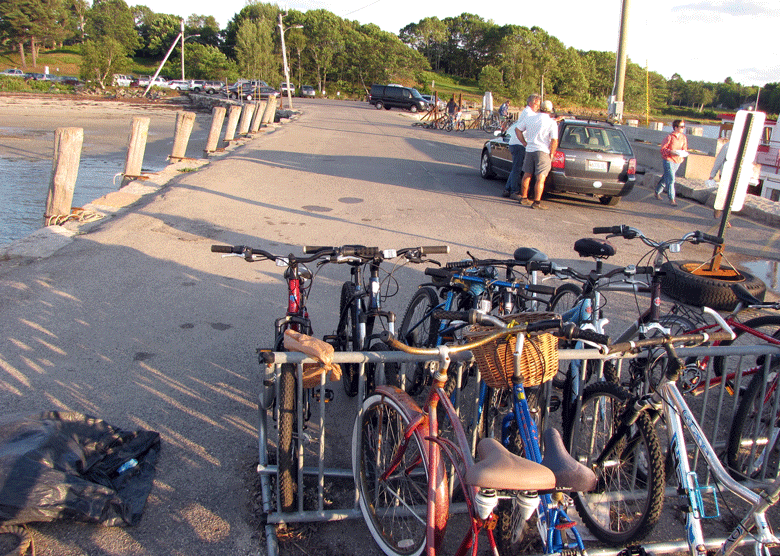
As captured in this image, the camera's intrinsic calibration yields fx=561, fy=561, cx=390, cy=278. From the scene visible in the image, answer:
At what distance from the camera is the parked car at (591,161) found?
1155 centimetres

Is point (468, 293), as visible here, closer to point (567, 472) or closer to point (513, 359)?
point (513, 359)

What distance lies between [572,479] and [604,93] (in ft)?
291

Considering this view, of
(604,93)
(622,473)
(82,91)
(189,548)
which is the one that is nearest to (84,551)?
(189,548)

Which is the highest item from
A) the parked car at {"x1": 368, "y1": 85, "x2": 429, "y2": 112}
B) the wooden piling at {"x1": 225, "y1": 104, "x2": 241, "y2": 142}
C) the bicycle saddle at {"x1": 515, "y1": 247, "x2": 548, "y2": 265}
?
the parked car at {"x1": 368, "y1": 85, "x2": 429, "y2": 112}

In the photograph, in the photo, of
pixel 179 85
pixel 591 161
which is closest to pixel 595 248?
pixel 591 161

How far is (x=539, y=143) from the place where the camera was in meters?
11.1

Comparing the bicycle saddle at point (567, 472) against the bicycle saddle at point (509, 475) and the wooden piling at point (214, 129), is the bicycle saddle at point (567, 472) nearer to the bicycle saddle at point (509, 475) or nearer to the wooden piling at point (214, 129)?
the bicycle saddle at point (509, 475)

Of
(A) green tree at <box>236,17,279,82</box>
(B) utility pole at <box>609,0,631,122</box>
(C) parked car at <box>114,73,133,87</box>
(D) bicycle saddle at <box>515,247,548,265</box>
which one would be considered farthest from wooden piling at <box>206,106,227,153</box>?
(C) parked car at <box>114,73,133,87</box>

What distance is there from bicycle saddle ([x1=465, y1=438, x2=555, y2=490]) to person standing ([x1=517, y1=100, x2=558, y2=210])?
9.91 meters

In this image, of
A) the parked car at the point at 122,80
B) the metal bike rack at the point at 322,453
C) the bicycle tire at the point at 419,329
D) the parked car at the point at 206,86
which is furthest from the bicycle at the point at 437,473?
the parked car at the point at 122,80

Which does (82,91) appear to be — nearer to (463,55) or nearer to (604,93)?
(604,93)

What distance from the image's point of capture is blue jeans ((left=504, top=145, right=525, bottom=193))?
12.2 meters

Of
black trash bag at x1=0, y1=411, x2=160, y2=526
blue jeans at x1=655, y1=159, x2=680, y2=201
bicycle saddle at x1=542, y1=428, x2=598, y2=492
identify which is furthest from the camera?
blue jeans at x1=655, y1=159, x2=680, y2=201

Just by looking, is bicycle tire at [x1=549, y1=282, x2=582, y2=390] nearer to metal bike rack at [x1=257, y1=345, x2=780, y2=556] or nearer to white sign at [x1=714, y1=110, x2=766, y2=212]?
metal bike rack at [x1=257, y1=345, x2=780, y2=556]
